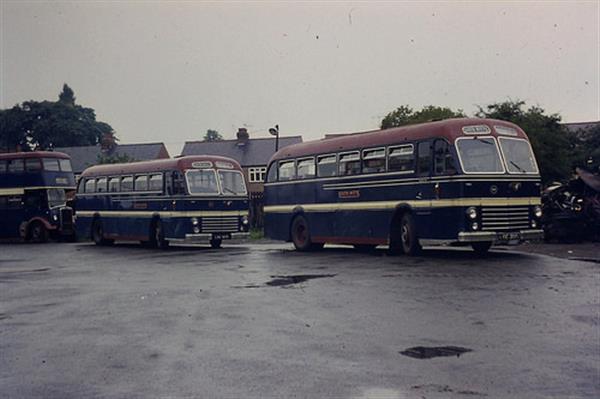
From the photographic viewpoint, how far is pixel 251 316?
33.3 ft

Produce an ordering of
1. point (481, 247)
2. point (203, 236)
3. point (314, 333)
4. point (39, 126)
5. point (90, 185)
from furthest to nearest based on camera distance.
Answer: point (39, 126)
point (90, 185)
point (203, 236)
point (481, 247)
point (314, 333)

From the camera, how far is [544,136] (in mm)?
38031

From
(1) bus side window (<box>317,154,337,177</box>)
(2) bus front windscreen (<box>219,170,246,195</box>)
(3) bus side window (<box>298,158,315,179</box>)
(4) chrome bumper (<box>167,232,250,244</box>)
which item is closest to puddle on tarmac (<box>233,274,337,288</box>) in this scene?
(1) bus side window (<box>317,154,337,177</box>)

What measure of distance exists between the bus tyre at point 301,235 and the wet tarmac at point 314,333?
21.2 ft

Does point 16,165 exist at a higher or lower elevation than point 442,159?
higher

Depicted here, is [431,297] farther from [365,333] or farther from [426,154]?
[426,154]

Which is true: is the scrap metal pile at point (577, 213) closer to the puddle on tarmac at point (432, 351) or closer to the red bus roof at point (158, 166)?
the red bus roof at point (158, 166)

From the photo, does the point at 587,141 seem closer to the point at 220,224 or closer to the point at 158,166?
the point at 220,224

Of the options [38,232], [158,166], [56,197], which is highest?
[158,166]

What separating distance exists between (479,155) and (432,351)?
32.8ft

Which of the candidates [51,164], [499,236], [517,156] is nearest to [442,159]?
[517,156]

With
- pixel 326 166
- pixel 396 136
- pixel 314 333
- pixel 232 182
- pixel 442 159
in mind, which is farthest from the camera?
pixel 232 182

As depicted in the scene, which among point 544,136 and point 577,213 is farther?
point 544,136

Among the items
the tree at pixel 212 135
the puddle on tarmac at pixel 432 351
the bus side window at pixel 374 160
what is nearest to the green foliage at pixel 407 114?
the bus side window at pixel 374 160
